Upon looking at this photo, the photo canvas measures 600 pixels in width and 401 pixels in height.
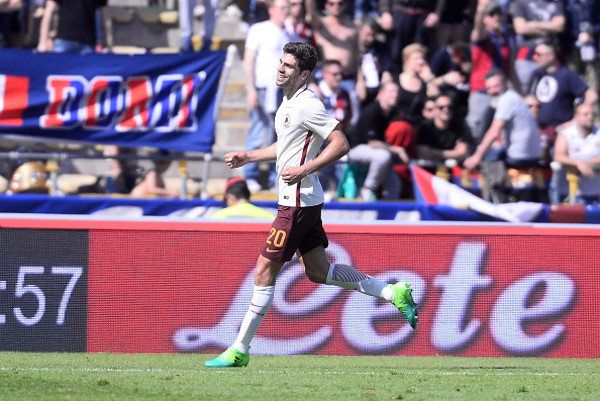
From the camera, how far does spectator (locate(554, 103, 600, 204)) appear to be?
1219 centimetres

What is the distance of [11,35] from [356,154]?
186 inches

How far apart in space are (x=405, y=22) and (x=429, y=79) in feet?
3.17

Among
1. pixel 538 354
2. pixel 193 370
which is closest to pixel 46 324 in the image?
pixel 193 370

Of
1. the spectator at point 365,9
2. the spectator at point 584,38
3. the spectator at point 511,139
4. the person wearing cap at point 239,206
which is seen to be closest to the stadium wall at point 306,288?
the person wearing cap at point 239,206

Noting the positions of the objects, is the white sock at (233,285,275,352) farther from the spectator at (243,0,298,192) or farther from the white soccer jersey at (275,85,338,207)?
the spectator at (243,0,298,192)

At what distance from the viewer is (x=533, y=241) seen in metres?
8.82

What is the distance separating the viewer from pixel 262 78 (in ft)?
40.9

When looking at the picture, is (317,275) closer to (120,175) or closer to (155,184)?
(155,184)

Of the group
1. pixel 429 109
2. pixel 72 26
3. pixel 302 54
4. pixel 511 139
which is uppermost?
pixel 302 54

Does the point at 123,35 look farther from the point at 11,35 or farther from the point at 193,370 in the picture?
the point at 193,370

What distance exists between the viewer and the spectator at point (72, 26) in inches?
492

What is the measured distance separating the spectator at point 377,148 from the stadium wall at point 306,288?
123 inches

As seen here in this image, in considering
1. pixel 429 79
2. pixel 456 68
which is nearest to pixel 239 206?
pixel 429 79

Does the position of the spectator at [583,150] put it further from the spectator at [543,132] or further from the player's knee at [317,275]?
the player's knee at [317,275]
